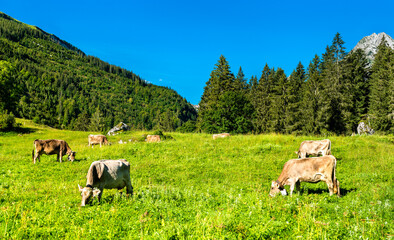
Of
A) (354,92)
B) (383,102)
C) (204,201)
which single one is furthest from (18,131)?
(354,92)

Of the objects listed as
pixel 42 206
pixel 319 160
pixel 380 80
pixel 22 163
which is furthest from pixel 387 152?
pixel 380 80

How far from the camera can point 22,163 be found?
54.2 ft

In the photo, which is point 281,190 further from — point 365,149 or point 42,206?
point 365,149

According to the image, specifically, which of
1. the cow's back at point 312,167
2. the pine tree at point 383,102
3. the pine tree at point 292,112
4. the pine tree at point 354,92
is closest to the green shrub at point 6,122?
the cow's back at point 312,167

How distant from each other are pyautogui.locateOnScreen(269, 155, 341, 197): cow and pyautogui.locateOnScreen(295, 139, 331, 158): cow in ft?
25.2

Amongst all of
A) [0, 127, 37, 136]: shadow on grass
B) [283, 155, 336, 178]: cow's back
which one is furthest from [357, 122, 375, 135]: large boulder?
[0, 127, 37, 136]: shadow on grass

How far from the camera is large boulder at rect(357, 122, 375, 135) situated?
43375mm

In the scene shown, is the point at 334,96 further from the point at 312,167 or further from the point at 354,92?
the point at 312,167

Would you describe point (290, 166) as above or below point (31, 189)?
above

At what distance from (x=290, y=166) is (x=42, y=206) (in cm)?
1000

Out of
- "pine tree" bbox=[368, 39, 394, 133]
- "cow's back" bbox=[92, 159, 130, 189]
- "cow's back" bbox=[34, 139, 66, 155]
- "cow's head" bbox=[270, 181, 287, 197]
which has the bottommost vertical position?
"cow's head" bbox=[270, 181, 287, 197]

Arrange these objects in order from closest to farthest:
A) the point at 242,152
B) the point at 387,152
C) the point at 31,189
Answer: the point at 31,189 < the point at 387,152 < the point at 242,152

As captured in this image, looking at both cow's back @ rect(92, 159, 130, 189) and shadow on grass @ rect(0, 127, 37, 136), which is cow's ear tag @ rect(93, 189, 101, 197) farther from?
shadow on grass @ rect(0, 127, 37, 136)

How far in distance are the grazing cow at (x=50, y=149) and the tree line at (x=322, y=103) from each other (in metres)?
28.2
